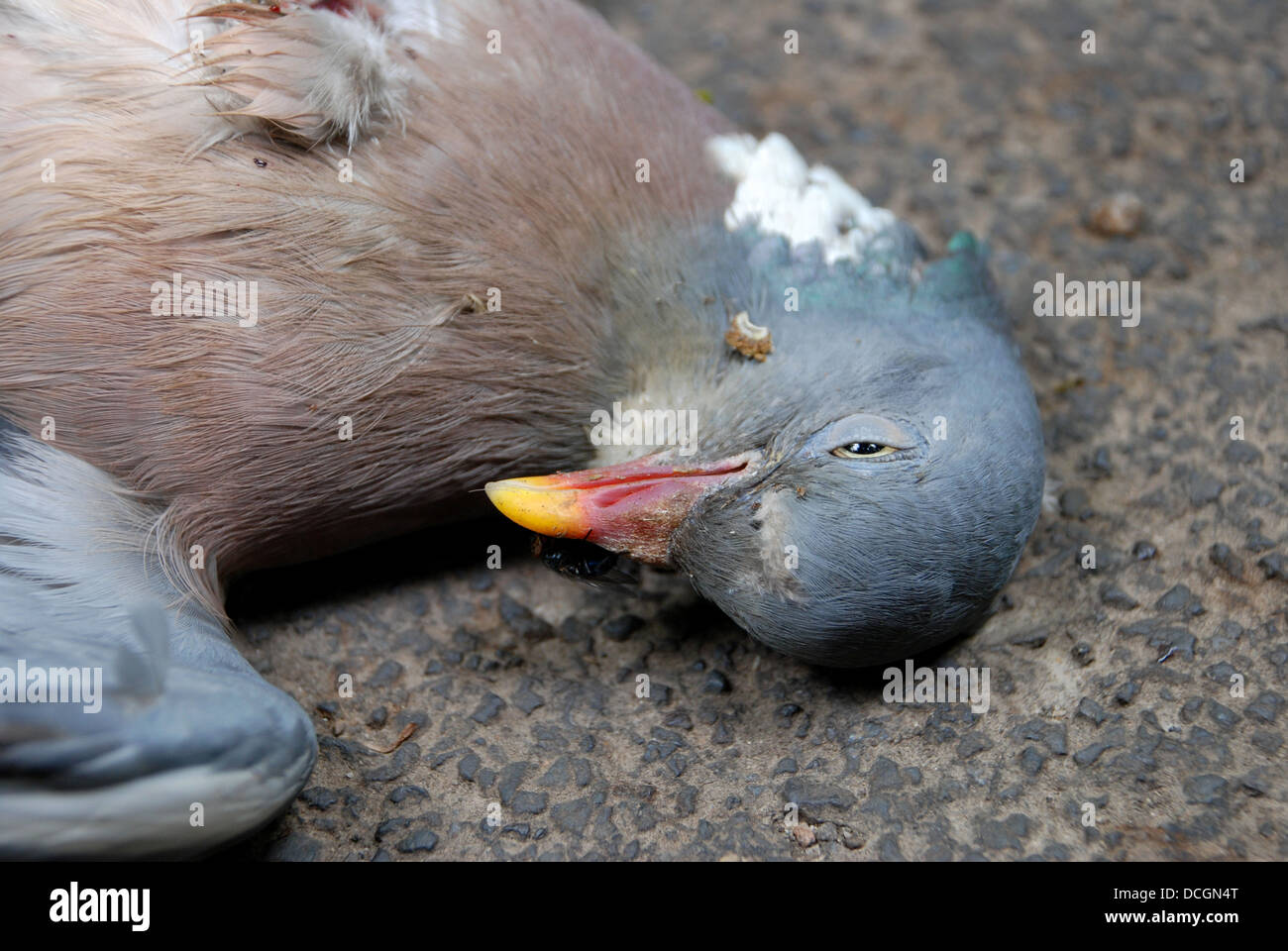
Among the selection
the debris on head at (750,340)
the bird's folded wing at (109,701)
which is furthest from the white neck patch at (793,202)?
the bird's folded wing at (109,701)

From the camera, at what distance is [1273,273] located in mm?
3439

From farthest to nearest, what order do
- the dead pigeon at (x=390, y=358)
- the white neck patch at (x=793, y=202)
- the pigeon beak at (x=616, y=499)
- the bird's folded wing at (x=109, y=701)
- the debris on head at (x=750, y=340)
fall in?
1. the white neck patch at (x=793, y=202)
2. the debris on head at (x=750, y=340)
3. the pigeon beak at (x=616, y=499)
4. the dead pigeon at (x=390, y=358)
5. the bird's folded wing at (x=109, y=701)

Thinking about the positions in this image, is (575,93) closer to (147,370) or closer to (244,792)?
(147,370)

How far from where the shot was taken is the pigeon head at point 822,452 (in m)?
2.35

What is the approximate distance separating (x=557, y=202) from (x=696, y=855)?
1457mm

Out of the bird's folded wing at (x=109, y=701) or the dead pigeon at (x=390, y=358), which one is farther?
the dead pigeon at (x=390, y=358)

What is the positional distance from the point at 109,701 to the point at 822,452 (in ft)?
4.76

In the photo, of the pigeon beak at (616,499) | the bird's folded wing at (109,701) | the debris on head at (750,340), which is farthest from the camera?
the debris on head at (750,340)

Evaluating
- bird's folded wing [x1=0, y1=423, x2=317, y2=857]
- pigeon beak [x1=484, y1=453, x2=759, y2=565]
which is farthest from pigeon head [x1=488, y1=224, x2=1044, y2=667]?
bird's folded wing [x1=0, y1=423, x2=317, y2=857]

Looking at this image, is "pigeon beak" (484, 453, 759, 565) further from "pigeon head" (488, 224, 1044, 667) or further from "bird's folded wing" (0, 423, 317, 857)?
"bird's folded wing" (0, 423, 317, 857)

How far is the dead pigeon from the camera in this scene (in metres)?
2.35

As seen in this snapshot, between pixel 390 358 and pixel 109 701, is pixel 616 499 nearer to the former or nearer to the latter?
pixel 390 358

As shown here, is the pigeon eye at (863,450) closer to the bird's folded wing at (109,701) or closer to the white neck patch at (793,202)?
the white neck patch at (793,202)

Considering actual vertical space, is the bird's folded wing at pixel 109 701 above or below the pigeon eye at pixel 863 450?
below
